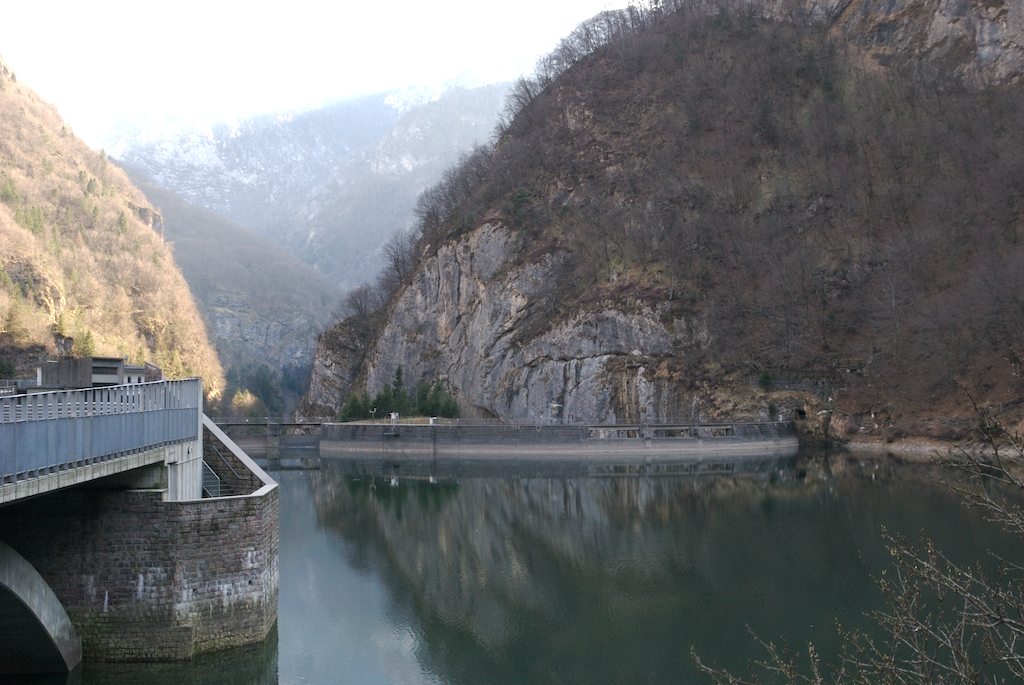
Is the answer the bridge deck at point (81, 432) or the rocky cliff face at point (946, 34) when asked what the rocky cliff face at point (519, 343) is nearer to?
the rocky cliff face at point (946, 34)

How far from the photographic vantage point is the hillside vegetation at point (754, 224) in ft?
270

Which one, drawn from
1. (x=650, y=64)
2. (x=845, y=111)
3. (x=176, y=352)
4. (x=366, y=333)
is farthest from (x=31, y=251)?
(x=845, y=111)

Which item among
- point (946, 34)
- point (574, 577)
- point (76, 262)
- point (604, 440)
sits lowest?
point (574, 577)

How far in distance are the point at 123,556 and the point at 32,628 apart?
7.15 ft

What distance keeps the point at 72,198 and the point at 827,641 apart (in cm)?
13434

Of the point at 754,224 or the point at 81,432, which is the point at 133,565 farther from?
the point at 754,224

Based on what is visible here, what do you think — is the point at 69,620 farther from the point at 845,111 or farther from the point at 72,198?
the point at 72,198

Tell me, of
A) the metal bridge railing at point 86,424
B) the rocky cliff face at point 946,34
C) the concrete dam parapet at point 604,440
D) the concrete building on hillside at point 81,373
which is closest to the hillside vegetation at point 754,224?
the rocky cliff face at point 946,34

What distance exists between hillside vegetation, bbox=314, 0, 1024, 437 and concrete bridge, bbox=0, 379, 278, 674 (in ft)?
197

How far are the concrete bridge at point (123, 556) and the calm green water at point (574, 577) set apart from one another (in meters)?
0.77

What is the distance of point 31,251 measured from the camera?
351ft

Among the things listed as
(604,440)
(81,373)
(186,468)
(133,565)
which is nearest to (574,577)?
(186,468)

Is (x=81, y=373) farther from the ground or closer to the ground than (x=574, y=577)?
farther from the ground

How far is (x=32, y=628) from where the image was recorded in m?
20.1
